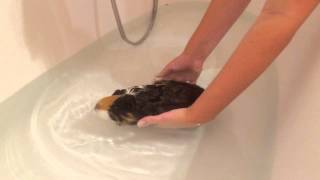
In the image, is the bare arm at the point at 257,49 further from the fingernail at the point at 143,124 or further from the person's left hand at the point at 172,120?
the fingernail at the point at 143,124

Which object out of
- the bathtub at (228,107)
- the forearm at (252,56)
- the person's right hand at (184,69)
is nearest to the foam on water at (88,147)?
the bathtub at (228,107)

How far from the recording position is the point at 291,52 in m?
0.96

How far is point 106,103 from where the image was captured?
3.37 feet

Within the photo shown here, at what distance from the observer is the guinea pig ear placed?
1.01 metres

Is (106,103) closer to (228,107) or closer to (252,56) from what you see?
(228,107)

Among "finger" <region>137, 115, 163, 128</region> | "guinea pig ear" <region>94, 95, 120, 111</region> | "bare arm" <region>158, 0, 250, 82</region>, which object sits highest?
"bare arm" <region>158, 0, 250, 82</region>

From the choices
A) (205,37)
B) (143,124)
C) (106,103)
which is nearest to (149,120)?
(143,124)

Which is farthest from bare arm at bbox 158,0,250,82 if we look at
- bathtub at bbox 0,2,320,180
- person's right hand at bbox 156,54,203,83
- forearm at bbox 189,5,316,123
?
forearm at bbox 189,5,316,123

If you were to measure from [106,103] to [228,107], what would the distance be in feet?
0.99

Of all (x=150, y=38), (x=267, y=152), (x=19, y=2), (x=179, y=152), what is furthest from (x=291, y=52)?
(x=19, y=2)

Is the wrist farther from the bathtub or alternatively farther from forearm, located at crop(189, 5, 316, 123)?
the bathtub

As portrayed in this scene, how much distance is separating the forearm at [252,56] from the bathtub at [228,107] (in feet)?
0.43

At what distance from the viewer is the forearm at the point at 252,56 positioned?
654 mm

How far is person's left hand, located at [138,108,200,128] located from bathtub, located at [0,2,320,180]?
0.11 metres
